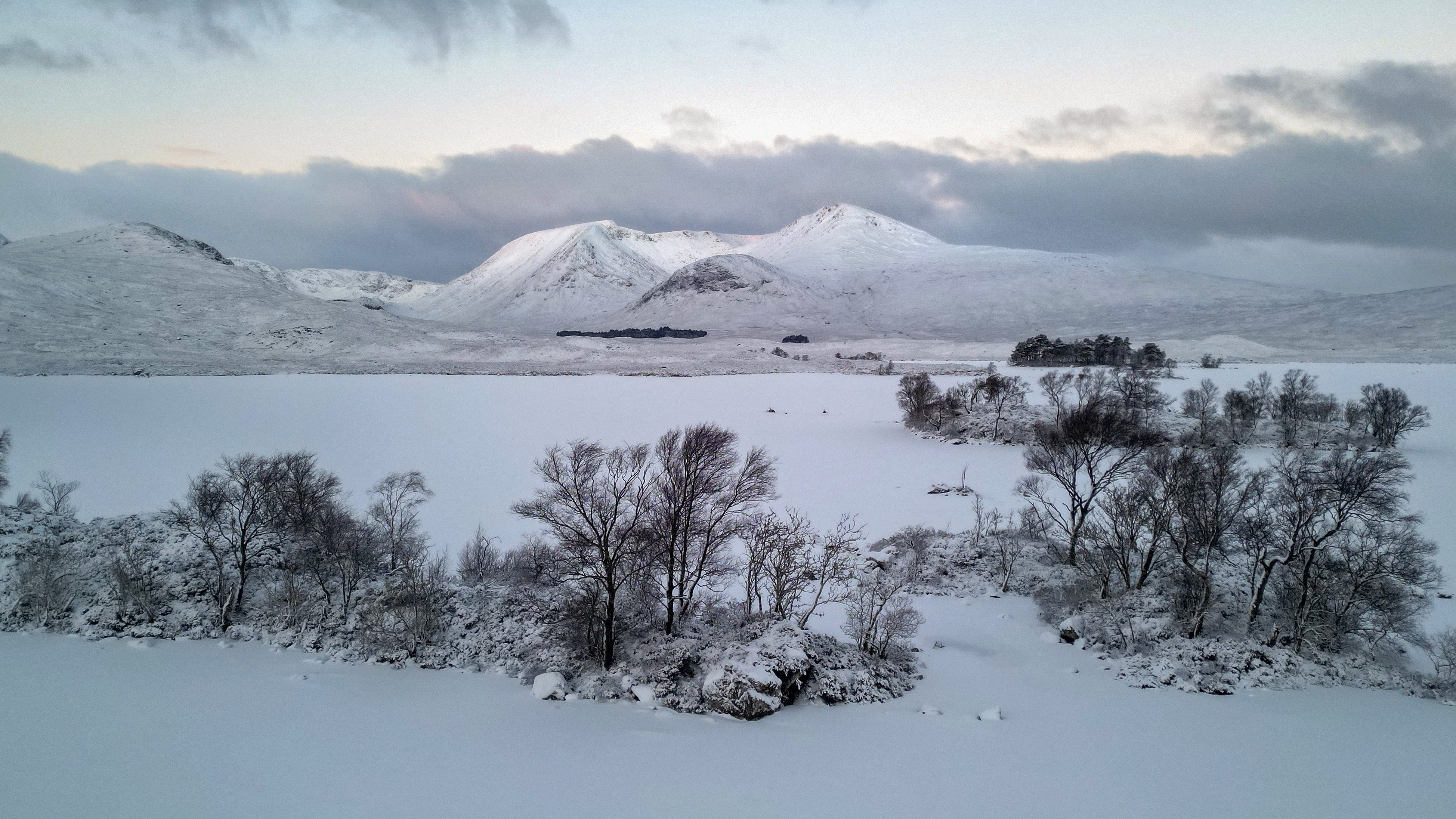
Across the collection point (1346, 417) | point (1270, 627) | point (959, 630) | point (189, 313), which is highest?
point (189, 313)

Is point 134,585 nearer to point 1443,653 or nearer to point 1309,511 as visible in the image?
point 1309,511

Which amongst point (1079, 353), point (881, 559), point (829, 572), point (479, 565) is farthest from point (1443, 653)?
point (1079, 353)

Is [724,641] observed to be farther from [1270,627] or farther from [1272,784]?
[1270,627]

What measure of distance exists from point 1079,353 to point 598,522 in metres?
119

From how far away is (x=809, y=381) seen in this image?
89.2m

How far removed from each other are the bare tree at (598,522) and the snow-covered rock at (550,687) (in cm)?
122

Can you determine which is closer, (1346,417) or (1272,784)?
(1272,784)

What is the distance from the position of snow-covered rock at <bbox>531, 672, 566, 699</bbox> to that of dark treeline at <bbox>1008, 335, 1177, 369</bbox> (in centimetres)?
10959

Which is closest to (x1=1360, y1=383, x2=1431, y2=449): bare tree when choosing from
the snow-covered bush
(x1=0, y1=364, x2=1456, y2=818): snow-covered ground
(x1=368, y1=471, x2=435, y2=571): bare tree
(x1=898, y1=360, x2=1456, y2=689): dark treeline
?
(x1=898, y1=360, x2=1456, y2=689): dark treeline

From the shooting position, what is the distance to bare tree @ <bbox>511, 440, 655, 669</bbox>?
52.5 ft

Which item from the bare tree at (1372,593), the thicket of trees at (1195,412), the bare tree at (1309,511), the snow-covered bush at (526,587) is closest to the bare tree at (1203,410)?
the thicket of trees at (1195,412)

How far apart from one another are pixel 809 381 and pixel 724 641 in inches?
2920

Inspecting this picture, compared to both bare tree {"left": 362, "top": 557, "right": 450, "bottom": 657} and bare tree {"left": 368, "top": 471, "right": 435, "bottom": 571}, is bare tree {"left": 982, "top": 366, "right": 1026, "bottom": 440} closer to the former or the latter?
bare tree {"left": 368, "top": 471, "right": 435, "bottom": 571}

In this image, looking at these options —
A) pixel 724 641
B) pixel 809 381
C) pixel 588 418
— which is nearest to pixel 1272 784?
pixel 724 641
